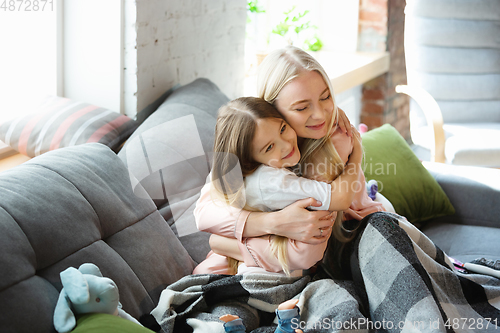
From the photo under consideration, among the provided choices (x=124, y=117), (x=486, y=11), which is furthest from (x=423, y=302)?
(x=486, y=11)

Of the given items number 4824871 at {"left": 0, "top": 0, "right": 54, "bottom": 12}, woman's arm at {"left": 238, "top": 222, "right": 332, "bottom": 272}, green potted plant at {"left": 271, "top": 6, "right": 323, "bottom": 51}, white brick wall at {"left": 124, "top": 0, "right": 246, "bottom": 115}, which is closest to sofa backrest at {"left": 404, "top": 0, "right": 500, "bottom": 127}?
green potted plant at {"left": 271, "top": 6, "right": 323, "bottom": 51}

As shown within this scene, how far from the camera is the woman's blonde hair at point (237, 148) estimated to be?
107 centimetres

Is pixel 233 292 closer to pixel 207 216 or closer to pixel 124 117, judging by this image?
pixel 207 216

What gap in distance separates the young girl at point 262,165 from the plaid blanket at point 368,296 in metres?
0.09

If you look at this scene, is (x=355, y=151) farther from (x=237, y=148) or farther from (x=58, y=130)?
(x=58, y=130)

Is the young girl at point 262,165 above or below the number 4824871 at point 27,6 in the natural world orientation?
below

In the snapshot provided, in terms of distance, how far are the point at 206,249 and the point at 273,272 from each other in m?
0.33

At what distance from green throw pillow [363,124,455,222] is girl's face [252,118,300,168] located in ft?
2.53

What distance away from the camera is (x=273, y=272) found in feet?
3.79

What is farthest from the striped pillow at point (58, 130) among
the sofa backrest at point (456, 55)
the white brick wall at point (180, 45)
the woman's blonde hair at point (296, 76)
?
the sofa backrest at point (456, 55)

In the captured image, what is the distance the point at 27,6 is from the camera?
5.84 feet

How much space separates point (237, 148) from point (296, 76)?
227 millimetres

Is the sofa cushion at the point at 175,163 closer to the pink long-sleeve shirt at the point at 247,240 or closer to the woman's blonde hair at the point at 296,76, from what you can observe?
the pink long-sleeve shirt at the point at 247,240

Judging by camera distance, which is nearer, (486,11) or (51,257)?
(51,257)
